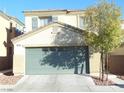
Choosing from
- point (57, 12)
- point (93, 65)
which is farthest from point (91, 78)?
point (57, 12)

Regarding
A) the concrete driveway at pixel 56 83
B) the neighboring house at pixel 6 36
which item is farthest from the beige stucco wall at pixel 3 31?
the concrete driveway at pixel 56 83

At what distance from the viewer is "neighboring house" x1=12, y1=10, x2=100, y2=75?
22.8 m

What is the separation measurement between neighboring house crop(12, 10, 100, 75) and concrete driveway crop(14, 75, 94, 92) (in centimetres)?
130

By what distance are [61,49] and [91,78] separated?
3.95 metres

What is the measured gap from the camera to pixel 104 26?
19.0 meters

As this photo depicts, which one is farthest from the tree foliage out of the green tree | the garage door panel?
the garage door panel

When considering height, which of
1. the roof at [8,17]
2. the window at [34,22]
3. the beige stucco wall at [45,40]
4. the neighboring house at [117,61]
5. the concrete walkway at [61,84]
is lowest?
the concrete walkway at [61,84]

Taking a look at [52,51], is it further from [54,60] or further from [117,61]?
[117,61]

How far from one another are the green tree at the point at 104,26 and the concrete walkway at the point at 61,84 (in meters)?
1.82

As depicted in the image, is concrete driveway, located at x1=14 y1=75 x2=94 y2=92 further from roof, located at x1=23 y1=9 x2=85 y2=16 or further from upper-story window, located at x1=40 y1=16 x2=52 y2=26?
roof, located at x1=23 y1=9 x2=85 y2=16

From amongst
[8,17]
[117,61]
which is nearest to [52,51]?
[117,61]

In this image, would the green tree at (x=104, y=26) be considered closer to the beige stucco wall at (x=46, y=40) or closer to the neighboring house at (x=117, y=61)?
the beige stucco wall at (x=46, y=40)

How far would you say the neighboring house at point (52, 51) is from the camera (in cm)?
2278

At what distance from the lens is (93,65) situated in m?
22.4
